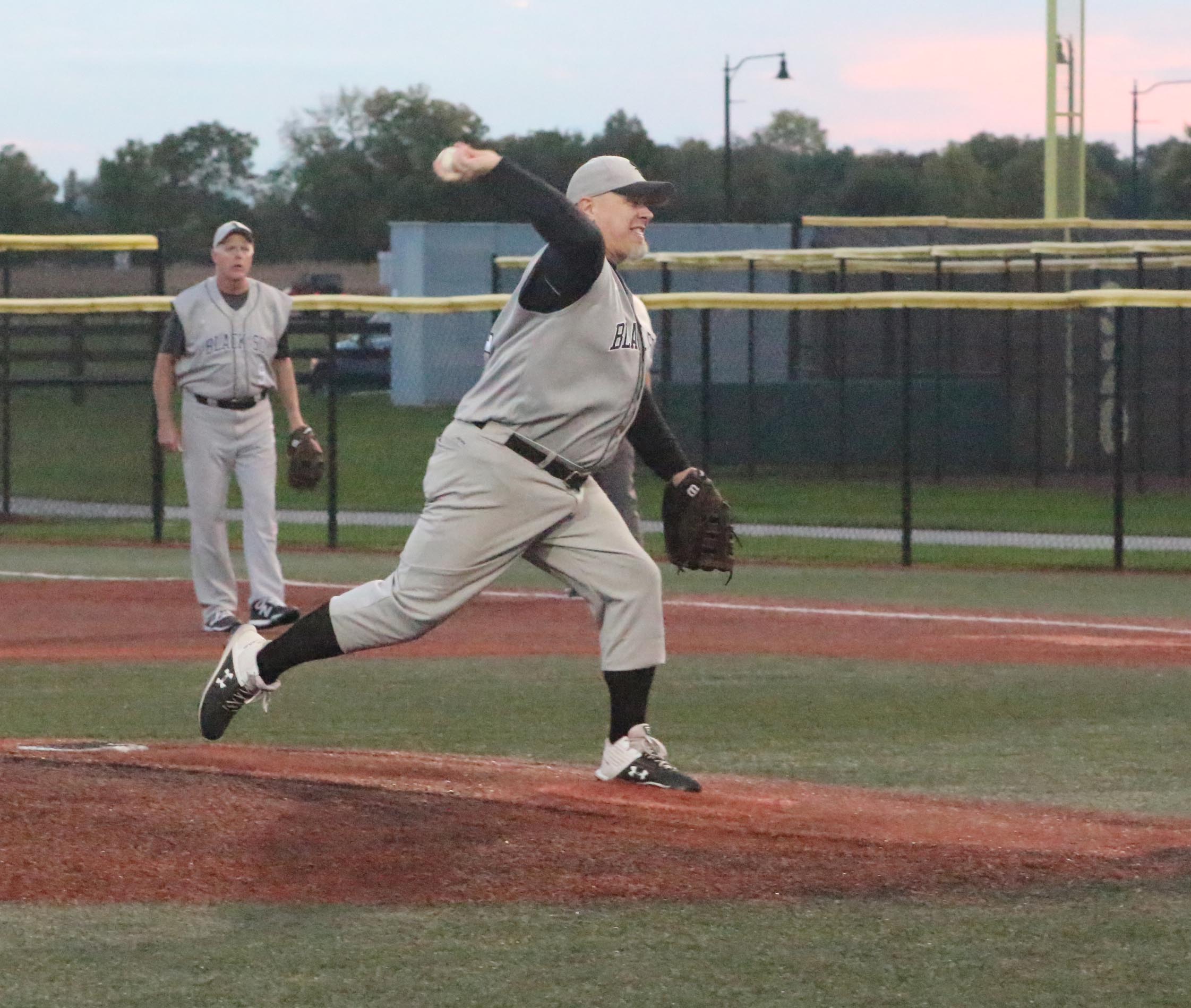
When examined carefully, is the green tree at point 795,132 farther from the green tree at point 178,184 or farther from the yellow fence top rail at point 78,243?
the yellow fence top rail at point 78,243

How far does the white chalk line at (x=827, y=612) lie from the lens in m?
11.0

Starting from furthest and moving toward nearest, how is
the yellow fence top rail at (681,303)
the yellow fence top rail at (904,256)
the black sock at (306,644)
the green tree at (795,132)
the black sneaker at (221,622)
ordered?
1. the green tree at (795,132)
2. the yellow fence top rail at (904,256)
3. the yellow fence top rail at (681,303)
4. the black sneaker at (221,622)
5. the black sock at (306,644)

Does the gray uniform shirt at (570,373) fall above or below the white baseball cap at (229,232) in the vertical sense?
below

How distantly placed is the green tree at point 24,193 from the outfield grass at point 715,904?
8079 cm

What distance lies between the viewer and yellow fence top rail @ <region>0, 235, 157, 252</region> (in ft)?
52.8

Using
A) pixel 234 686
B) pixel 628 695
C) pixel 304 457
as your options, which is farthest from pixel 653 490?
pixel 628 695

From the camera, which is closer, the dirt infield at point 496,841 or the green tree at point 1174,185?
the dirt infield at point 496,841

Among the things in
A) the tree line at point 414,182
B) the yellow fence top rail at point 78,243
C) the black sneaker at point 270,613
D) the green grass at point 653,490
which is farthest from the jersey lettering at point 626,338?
the tree line at point 414,182

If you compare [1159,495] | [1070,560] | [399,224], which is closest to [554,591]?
[1070,560]

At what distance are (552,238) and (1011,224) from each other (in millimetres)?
20748

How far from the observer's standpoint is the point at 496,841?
5.12m

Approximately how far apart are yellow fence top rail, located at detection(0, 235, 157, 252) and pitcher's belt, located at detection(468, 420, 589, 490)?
427 inches

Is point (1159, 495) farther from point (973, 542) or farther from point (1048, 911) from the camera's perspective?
point (1048, 911)

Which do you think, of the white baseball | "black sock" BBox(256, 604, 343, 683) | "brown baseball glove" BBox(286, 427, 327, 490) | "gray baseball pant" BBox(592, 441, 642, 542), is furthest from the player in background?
the white baseball
